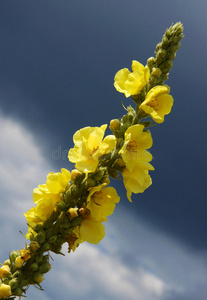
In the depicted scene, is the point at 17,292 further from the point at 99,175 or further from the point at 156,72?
the point at 156,72

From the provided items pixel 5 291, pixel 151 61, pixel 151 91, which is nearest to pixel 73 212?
pixel 5 291

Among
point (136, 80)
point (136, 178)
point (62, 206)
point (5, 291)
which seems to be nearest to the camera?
point (5, 291)

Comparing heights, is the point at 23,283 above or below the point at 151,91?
below

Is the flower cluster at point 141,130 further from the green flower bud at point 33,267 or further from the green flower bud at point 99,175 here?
the green flower bud at point 33,267

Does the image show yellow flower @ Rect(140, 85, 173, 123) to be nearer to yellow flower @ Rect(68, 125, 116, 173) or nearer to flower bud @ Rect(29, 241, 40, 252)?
yellow flower @ Rect(68, 125, 116, 173)

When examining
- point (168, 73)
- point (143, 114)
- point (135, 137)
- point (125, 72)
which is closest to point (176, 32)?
point (168, 73)

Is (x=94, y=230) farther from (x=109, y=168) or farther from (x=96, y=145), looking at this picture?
(x=96, y=145)
